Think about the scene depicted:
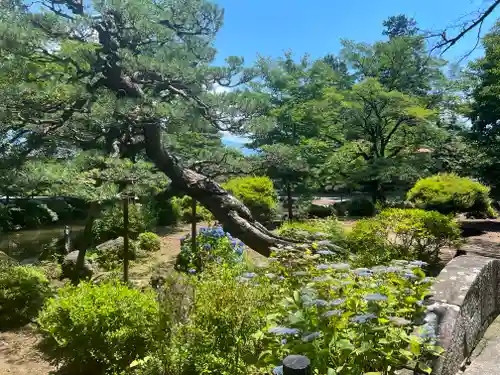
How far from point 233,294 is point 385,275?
120 cm

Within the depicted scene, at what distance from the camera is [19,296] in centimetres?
472

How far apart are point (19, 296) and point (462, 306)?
481 cm

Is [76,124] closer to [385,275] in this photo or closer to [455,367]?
[385,275]

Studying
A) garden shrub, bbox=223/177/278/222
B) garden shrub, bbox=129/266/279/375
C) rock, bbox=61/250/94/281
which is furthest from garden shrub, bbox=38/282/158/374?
garden shrub, bbox=223/177/278/222

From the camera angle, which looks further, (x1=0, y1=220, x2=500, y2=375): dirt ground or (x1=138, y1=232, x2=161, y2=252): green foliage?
(x1=138, y1=232, x2=161, y2=252): green foliage

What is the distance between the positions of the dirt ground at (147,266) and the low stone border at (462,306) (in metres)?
1.22

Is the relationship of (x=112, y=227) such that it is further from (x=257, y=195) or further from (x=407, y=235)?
(x=407, y=235)

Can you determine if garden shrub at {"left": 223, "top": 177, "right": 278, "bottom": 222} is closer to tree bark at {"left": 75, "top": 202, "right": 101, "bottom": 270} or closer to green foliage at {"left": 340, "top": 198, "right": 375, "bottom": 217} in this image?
green foliage at {"left": 340, "top": 198, "right": 375, "bottom": 217}

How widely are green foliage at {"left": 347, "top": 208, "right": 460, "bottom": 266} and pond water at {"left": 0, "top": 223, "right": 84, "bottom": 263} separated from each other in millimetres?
6286

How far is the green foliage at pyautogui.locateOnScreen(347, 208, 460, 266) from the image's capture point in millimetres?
6320

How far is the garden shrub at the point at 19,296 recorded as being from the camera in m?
4.69

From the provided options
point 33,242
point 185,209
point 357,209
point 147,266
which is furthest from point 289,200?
point 33,242

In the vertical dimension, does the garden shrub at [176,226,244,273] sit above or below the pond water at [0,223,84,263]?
above

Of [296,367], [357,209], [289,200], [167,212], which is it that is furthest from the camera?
[357,209]
